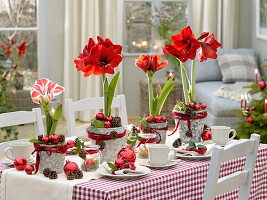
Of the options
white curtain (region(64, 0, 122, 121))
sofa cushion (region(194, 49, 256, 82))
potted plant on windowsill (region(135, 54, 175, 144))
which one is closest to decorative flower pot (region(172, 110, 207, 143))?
potted plant on windowsill (region(135, 54, 175, 144))

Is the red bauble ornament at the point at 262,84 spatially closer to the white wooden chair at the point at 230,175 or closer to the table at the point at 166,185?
the table at the point at 166,185

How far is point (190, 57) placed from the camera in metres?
3.54

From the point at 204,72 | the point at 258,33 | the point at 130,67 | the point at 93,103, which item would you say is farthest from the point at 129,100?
the point at 93,103

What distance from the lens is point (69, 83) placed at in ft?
26.2

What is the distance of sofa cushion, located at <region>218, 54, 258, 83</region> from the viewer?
7.60 metres

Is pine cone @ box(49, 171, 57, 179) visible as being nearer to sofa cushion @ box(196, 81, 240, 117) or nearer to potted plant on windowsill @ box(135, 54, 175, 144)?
potted plant on windowsill @ box(135, 54, 175, 144)

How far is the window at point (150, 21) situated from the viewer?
817 centimetres

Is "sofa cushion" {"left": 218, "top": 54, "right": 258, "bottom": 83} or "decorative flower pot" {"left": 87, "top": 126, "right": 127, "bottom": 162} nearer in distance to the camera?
"decorative flower pot" {"left": 87, "top": 126, "right": 127, "bottom": 162}

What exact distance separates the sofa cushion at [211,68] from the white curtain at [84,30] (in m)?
0.97

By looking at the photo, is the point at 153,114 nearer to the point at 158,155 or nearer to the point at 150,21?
the point at 158,155

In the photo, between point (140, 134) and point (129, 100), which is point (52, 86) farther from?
point (129, 100)

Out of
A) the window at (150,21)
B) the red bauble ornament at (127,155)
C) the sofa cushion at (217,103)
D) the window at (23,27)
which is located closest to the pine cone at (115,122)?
the red bauble ornament at (127,155)

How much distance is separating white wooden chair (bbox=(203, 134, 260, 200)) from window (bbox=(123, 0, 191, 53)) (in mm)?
5139

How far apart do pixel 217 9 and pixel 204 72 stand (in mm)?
835
